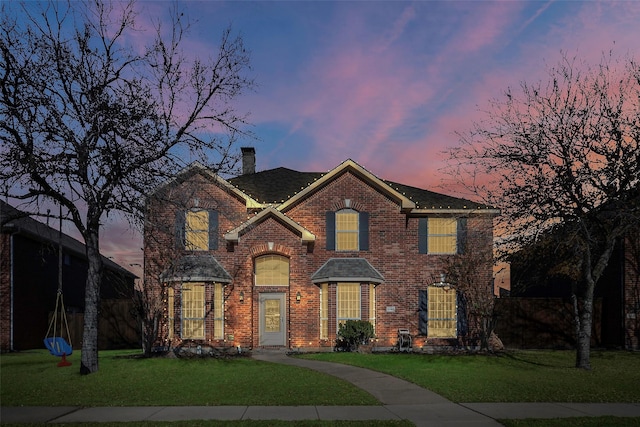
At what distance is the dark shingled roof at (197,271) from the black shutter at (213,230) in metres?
0.50

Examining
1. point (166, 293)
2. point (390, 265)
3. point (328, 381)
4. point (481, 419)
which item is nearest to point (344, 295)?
point (390, 265)

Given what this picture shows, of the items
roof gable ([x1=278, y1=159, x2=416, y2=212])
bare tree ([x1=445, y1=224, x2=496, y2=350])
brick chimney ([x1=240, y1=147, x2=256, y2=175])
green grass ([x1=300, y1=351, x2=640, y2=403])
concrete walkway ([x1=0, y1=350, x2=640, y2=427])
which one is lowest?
green grass ([x1=300, y1=351, x2=640, y2=403])

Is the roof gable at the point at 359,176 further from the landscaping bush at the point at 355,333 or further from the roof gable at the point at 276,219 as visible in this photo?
the landscaping bush at the point at 355,333

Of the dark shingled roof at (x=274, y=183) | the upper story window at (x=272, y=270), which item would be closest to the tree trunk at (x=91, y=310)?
the upper story window at (x=272, y=270)

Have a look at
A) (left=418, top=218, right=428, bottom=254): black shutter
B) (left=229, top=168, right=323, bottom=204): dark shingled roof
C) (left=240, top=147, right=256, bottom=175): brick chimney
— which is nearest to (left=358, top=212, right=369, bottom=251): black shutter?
(left=418, top=218, right=428, bottom=254): black shutter

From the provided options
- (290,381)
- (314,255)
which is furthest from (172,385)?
(314,255)

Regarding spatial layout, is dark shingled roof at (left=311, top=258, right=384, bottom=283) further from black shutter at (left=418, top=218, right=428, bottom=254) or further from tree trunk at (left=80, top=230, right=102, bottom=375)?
tree trunk at (left=80, top=230, right=102, bottom=375)

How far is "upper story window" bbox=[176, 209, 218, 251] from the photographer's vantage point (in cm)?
2508

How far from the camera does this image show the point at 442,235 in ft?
86.1

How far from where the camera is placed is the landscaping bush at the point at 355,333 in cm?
2333

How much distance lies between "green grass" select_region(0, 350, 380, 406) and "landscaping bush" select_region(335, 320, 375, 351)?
492cm

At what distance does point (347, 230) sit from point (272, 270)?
370 cm

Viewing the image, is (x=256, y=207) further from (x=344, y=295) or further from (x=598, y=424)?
(x=598, y=424)

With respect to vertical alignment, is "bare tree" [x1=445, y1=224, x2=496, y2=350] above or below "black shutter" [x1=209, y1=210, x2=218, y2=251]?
below
